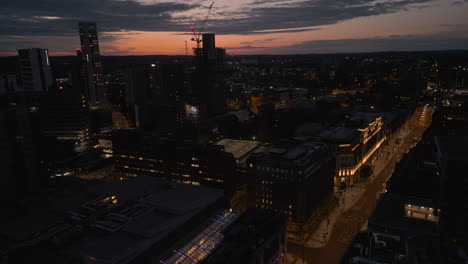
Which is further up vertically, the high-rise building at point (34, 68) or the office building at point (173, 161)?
the high-rise building at point (34, 68)

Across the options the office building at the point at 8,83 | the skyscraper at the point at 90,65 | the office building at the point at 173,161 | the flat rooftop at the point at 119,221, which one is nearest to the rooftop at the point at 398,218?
the flat rooftop at the point at 119,221

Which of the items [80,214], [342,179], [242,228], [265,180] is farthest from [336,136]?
[80,214]

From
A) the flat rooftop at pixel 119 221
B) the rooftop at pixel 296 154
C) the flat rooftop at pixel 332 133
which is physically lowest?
the flat rooftop at pixel 119 221

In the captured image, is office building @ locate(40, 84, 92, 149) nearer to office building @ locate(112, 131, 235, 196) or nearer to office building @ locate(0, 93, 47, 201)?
office building @ locate(112, 131, 235, 196)

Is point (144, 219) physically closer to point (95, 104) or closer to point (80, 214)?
point (80, 214)

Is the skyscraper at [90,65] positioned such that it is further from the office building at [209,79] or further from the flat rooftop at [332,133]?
the flat rooftop at [332,133]

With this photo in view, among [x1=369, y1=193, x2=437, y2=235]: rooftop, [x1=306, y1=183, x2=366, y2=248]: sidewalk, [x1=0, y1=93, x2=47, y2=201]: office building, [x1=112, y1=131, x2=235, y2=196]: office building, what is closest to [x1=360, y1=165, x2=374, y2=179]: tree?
[x1=306, y1=183, x2=366, y2=248]: sidewalk
